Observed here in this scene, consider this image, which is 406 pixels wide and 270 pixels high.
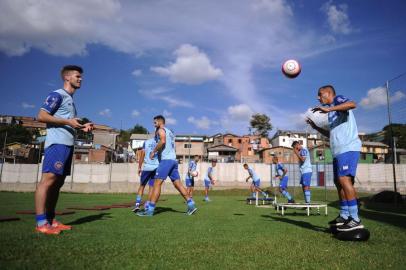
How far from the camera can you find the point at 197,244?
3.98 meters

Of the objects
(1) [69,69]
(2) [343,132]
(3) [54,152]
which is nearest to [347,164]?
(2) [343,132]

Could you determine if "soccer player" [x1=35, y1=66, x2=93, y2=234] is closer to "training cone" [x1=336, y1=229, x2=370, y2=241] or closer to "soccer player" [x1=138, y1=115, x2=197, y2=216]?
"soccer player" [x1=138, y1=115, x2=197, y2=216]

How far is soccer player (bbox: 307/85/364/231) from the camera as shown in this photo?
498 cm

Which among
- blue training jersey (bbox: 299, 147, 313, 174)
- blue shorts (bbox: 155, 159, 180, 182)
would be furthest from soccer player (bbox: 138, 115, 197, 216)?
blue training jersey (bbox: 299, 147, 313, 174)

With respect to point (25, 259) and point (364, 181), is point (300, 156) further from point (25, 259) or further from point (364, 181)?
point (364, 181)

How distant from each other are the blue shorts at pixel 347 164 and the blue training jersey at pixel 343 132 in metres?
0.08

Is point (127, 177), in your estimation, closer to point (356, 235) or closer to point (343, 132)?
point (343, 132)

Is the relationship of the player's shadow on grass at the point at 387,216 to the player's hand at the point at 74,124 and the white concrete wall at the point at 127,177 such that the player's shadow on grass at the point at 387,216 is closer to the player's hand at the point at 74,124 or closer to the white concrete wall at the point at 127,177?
the player's hand at the point at 74,124

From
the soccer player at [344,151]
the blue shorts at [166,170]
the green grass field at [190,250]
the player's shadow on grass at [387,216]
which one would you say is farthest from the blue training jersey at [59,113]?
the player's shadow on grass at [387,216]

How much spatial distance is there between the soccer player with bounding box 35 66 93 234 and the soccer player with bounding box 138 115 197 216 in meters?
3.02

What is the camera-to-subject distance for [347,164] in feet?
16.6

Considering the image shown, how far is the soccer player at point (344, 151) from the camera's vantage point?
196 inches

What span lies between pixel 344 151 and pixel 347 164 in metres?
0.24

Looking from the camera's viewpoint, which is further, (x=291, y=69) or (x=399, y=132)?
(x=399, y=132)
